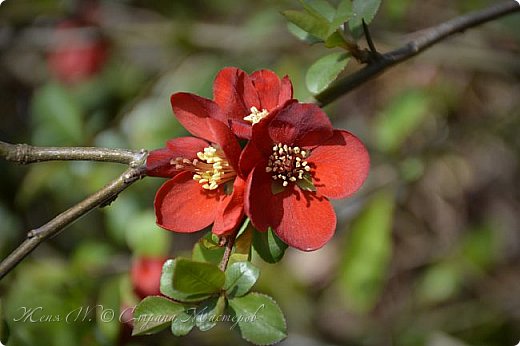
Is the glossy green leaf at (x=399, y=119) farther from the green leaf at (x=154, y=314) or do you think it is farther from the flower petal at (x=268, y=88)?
the green leaf at (x=154, y=314)

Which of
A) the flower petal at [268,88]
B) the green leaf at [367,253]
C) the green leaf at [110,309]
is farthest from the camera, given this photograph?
the green leaf at [367,253]

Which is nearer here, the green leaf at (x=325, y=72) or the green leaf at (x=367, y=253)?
the green leaf at (x=325, y=72)

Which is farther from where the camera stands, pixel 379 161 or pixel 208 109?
pixel 379 161

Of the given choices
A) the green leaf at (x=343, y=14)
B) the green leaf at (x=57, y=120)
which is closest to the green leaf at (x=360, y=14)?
the green leaf at (x=343, y=14)

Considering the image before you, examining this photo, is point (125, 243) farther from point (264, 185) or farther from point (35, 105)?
point (264, 185)

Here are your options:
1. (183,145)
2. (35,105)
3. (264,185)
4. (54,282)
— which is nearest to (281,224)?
(264,185)

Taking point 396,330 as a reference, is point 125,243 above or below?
above

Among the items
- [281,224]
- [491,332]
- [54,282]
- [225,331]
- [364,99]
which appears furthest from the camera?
[364,99]
